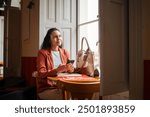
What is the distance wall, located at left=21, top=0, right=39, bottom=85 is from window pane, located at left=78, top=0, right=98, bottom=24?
805mm

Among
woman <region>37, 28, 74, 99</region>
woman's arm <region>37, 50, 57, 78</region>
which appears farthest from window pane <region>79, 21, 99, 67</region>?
woman's arm <region>37, 50, 57, 78</region>

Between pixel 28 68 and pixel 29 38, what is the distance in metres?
0.69

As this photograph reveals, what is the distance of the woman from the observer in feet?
9.59

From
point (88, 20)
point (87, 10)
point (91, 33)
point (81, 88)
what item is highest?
point (87, 10)

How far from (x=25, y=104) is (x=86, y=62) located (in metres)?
1.38

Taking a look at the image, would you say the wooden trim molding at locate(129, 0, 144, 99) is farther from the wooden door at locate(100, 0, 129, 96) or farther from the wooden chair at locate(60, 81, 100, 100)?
the wooden chair at locate(60, 81, 100, 100)

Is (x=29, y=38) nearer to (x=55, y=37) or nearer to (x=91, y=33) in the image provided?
(x=91, y=33)

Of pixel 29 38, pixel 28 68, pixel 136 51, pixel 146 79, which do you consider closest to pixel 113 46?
pixel 136 51

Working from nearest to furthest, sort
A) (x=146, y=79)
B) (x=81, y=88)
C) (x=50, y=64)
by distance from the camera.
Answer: (x=146, y=79) → (x=81, y=88) → (x=50, y=64)

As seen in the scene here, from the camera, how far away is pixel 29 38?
4777mm

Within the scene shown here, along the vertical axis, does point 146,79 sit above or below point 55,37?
below

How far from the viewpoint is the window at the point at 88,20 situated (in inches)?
160

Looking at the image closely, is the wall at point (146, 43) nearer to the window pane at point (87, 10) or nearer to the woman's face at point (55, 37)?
the woman's face at point (55, 37)

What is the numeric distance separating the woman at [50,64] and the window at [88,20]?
91 centimetres
